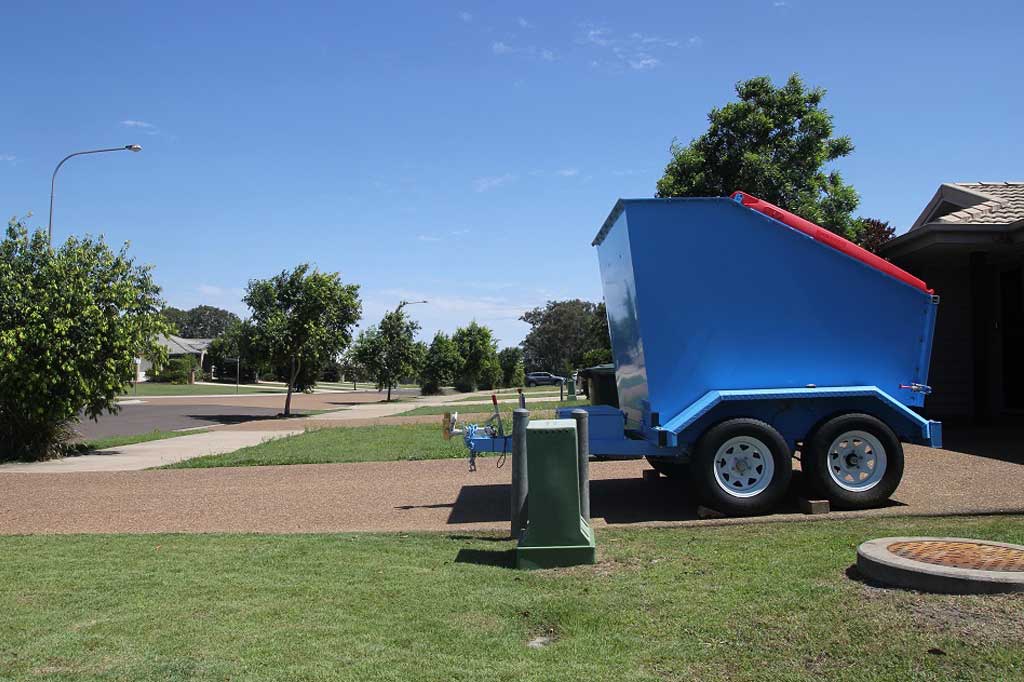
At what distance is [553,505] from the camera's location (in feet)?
20.4

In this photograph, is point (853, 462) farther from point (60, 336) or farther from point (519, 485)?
point (60, 336)

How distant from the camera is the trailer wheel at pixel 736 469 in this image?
788 centimetres

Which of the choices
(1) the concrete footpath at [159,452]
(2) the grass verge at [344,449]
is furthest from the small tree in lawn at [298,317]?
(2) the grass verge at [344,449]

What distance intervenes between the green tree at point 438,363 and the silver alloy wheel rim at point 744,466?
53374 mm

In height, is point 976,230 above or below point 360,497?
above

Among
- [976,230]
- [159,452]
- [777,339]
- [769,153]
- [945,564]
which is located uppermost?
[769,153]

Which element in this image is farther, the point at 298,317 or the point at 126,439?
the point at 298,317

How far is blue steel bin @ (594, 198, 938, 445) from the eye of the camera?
8.13 metres

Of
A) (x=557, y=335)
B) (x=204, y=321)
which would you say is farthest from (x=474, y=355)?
(x=204, y=321)

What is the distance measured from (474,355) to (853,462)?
191ft

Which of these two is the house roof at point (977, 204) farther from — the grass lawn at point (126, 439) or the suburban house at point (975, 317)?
the grass lawn at point (126, 439)

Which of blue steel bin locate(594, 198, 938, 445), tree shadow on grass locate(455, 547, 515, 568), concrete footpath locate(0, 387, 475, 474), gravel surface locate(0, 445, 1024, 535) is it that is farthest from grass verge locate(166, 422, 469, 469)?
tree shadow on grass locate(455, 547, 515, 568)

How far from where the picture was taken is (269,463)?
14.4 meters

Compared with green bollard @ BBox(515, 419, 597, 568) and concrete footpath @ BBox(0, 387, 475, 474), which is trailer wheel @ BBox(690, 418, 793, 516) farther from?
concrete footpath @ BBox(0, 387, 475, 474)
